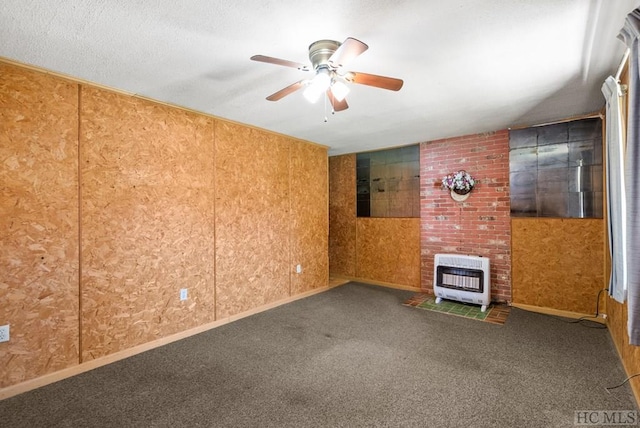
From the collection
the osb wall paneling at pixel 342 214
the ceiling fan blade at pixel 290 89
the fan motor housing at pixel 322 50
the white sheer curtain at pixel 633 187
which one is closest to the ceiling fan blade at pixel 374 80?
the fan motor housing at pixel 322 50

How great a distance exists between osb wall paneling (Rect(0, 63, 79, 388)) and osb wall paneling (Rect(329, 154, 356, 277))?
4.21m

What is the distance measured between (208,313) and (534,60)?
380 cm

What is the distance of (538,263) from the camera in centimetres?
401

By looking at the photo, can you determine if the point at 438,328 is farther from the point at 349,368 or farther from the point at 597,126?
the point at 597,126

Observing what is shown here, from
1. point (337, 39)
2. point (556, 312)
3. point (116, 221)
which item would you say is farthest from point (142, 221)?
point (556, 312)

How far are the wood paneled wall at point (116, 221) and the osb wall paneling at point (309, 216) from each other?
471 millimetres

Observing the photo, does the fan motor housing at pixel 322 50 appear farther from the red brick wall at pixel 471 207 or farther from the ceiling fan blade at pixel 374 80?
the red brick wall at pixel 471 207

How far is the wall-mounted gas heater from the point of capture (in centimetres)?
405

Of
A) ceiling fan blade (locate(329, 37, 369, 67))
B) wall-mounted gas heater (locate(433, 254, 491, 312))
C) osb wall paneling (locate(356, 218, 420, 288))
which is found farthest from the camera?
osb wall paneling (locate(356, 218, 420, 288))

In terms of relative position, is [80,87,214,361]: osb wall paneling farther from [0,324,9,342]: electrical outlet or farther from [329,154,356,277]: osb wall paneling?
[329,154,356,277]: osb wall paneling

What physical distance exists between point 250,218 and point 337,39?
2.53m

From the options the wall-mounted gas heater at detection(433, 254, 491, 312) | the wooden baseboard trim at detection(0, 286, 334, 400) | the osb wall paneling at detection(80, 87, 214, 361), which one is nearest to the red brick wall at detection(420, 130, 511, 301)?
the wall-mounted gas heater at detection(433, 254, 491, 312)

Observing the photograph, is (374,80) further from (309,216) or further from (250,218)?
(309,216)

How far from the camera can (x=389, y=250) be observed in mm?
5367
